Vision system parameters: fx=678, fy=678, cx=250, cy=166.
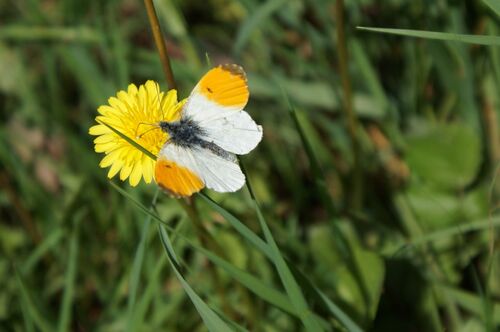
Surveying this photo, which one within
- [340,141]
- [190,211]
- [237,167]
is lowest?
[340,141]

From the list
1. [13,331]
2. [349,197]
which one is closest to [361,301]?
[349,197]

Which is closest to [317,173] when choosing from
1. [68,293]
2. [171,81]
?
[171,81]

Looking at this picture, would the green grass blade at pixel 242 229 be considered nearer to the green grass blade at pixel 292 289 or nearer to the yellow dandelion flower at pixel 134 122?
the green grass blade at pixel 292 289

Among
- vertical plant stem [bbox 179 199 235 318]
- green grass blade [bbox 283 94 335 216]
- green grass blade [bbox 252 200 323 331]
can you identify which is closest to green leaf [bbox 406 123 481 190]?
green grass blade [bbox 283 94 335 216]

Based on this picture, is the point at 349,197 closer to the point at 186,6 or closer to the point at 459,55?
the point at 459,55

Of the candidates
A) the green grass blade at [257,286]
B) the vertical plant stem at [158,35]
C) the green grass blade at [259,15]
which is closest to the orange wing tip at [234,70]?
the vertical plant stem at [158,35]

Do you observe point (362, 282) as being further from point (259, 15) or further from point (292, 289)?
point (259, 15)
